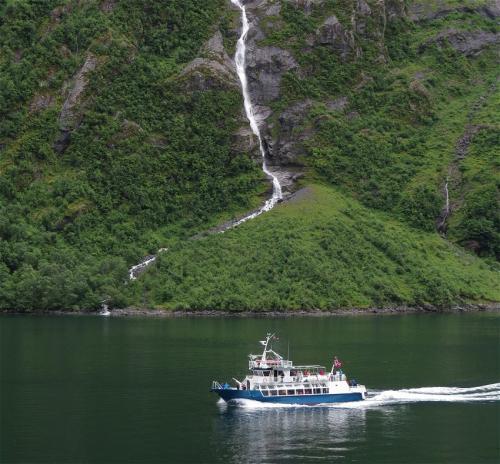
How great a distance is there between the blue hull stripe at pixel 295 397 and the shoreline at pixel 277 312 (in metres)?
84.3

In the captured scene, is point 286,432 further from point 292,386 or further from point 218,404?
point 292,386

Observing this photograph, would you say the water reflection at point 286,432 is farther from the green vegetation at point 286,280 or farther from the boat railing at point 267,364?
the green vegetation at point 286,280

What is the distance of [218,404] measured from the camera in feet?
299

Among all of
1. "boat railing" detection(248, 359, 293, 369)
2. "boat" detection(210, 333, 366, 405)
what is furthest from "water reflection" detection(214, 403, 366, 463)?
"boat railing" detection(248, 359, 293, 369)

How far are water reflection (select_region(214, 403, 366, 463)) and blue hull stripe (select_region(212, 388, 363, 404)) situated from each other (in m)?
1.05

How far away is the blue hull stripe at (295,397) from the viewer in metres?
92.4

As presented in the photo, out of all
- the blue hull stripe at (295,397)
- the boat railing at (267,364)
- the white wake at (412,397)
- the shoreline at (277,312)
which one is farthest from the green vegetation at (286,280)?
the blue hull stripe at (295,397)

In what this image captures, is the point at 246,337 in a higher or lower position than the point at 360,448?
higher

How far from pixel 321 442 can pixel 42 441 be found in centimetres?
2121

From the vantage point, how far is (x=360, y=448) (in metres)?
74.8

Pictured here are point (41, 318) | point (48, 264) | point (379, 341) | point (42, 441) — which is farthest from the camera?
point (48, 264)

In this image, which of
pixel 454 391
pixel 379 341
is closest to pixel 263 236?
pixel 379 341

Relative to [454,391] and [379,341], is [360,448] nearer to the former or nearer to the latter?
[454,391]

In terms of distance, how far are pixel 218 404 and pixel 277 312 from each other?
93.8 metres
